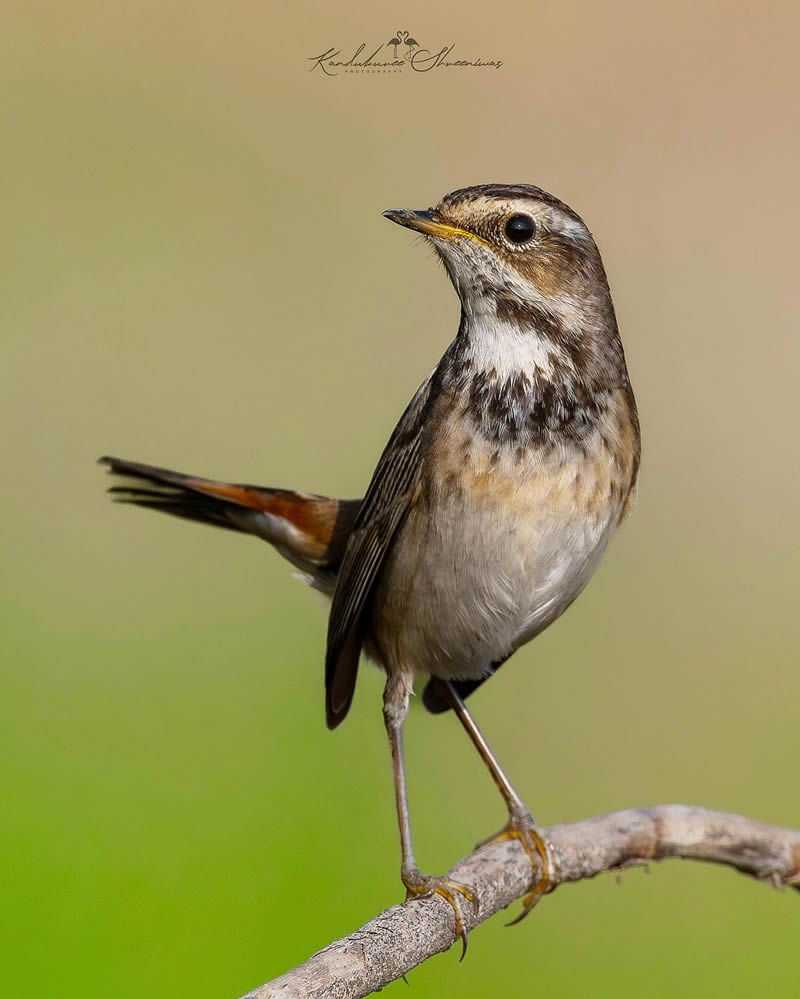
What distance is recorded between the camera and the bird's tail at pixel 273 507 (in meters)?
5.54

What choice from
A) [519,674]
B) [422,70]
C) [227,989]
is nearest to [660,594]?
[519,674]

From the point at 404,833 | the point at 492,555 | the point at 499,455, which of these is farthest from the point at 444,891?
the point at 499,455

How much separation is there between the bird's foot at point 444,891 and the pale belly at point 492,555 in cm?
78

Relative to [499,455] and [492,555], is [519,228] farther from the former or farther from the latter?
[492,555]

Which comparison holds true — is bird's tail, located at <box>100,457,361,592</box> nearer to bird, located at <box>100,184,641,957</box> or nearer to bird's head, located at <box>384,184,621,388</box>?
bird, located at <box>100,184,641,957</box>

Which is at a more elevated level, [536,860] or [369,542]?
[369,542]

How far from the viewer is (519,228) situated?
450cm

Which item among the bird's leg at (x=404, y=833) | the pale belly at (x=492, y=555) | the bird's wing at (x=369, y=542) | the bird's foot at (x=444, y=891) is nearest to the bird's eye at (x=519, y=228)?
the bird's wing at (x=369, y=542)

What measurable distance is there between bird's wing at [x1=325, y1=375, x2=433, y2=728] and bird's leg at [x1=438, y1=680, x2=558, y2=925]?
1.74 ft

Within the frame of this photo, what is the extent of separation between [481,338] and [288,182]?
6.10 metres

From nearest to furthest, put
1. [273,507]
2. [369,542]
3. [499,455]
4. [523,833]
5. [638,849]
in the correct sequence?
[499,455]
[369,542]
[638,849]
[523,833]
[273,507]

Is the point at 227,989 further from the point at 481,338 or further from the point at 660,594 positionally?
the point at 660,594

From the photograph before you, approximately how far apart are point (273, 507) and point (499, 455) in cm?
135

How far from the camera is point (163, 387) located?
9.22 m
